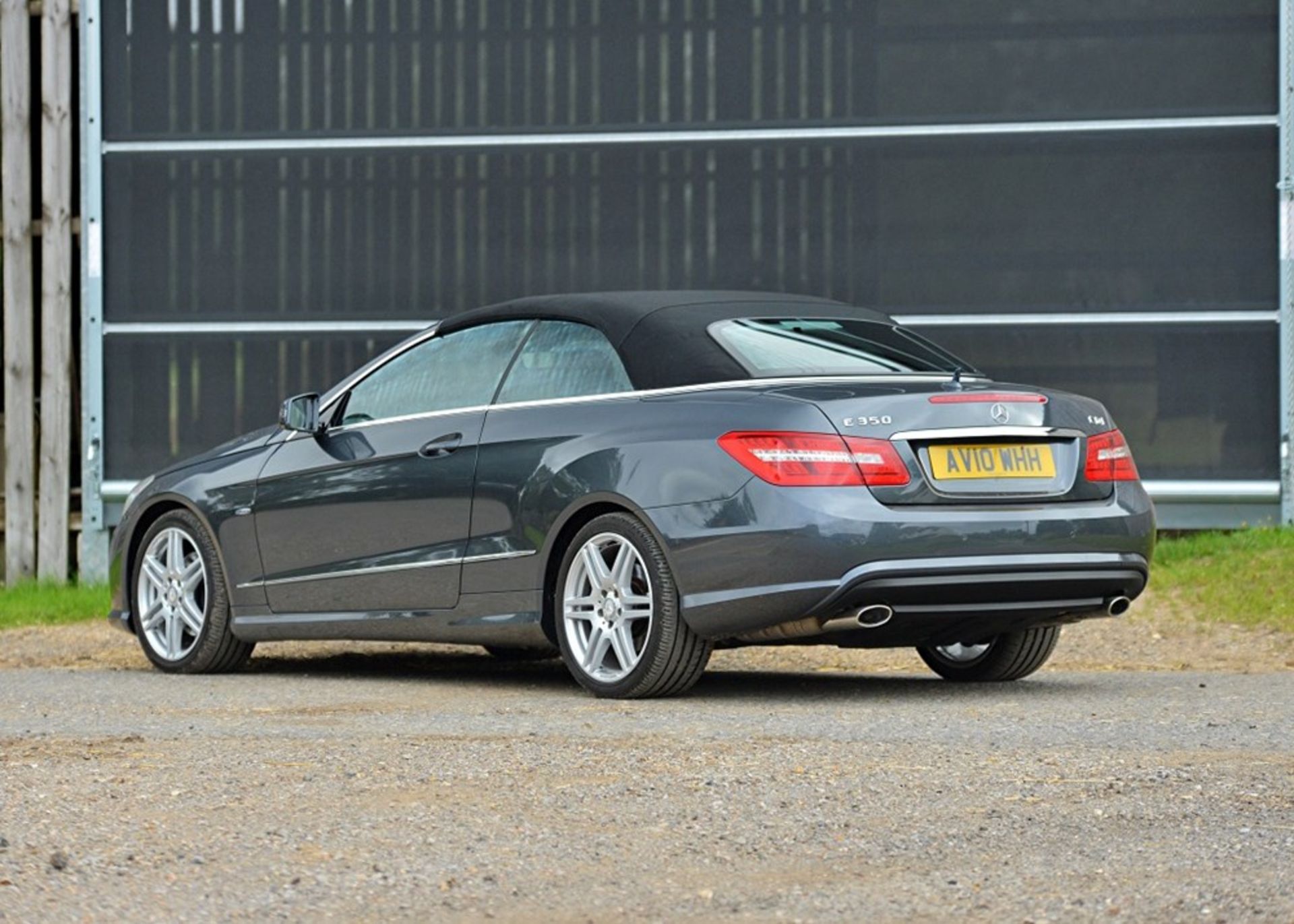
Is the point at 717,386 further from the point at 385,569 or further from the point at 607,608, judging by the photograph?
the point at 385,569

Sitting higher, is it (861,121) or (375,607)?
(861,121)

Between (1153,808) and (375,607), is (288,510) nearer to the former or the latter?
(375,607)

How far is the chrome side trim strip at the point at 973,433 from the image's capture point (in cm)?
721

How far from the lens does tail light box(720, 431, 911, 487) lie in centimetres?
712

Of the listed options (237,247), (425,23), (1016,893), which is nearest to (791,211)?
(425,23)

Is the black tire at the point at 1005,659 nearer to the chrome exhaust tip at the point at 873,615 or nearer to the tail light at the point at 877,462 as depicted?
the chrome exhaust tip at the point at 873,615

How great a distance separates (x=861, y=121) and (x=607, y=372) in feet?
21.5

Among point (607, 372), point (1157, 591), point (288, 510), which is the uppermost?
point (607, 372)

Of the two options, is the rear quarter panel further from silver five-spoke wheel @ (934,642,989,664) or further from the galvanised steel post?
the galvanised steel post

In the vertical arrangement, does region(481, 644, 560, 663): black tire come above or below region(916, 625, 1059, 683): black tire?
below

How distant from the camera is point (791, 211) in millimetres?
14102

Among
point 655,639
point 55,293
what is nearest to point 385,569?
point 655,639

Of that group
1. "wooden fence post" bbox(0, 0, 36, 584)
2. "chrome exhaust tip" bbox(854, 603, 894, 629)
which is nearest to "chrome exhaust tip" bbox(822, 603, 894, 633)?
"chrome exhaust tip" bbox(854, 603, 894, 629)

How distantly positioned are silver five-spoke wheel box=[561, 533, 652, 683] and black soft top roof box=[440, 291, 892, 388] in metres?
0.60
